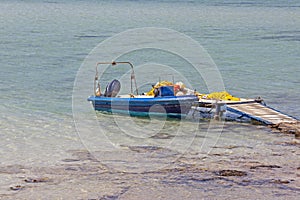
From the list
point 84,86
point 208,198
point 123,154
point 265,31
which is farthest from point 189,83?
point 265,31

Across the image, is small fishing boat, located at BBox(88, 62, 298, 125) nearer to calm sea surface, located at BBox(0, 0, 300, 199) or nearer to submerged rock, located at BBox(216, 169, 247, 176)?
calm sea surface, located at BBox(0, 0, 300, 199)

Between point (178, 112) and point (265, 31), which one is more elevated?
point (265, 31)

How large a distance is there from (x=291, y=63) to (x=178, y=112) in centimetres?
2184

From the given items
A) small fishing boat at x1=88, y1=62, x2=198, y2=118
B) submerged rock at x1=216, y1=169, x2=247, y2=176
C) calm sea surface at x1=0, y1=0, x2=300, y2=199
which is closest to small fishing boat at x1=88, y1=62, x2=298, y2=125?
small fishing boat at x1=88, y1=62, x2=198, y2=118

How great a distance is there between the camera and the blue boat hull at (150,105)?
29859 millimetres

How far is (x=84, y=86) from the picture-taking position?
39.7 meters

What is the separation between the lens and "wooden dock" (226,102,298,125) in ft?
92.0

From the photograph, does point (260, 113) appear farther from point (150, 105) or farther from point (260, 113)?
point (150, 105)

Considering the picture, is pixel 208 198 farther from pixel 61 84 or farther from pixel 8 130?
pixel 61 84

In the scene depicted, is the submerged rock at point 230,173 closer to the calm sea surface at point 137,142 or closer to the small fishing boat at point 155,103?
the calm sea surface at point 137,142

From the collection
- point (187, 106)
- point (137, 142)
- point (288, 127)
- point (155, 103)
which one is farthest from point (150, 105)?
point (288, 127)

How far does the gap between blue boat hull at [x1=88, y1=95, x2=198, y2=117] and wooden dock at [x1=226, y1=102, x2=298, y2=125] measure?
1.96 meters

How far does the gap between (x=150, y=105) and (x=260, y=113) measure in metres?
4.90

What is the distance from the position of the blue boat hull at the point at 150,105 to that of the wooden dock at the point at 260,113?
1.96 m
